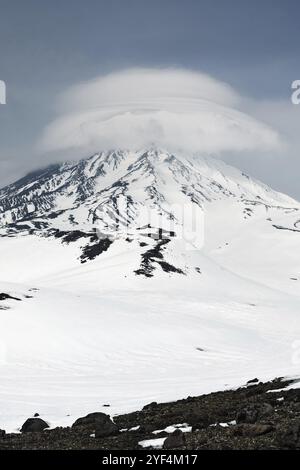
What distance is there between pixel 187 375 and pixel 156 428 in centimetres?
2702

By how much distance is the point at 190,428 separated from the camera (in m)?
23.4

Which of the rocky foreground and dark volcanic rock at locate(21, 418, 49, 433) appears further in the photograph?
dark volcanic rock at locate(21, 418, 49, 433)

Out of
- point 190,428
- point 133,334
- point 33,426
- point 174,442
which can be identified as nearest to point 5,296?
point 133,334

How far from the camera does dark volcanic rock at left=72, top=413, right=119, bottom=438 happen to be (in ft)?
77.8

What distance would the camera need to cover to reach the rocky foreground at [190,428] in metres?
19.2

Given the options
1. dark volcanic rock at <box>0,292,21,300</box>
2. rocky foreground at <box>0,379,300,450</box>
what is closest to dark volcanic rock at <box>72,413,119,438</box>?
rocky foreground at <box>0,379,300,450</box>

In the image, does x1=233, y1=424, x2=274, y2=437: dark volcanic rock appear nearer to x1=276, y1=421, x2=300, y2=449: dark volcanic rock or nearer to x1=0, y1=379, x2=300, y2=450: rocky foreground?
x1=0, y1=379, x2=300, y2=450: rocky foreground

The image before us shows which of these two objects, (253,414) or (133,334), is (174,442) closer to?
(253,414)

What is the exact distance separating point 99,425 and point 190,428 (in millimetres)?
4232

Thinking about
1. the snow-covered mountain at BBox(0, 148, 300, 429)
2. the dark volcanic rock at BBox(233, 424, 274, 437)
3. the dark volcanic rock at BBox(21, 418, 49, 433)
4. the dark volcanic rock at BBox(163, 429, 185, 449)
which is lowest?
the dark volcanic rock at BBox(163, 429, 185, 449)

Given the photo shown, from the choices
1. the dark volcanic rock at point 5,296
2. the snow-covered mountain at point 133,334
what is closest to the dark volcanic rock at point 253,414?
the snow-covered mountain at point 133,334
